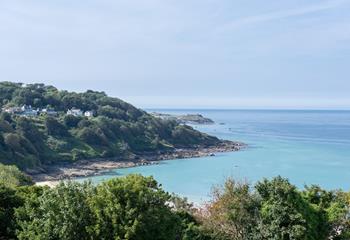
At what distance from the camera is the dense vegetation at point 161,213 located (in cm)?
1559

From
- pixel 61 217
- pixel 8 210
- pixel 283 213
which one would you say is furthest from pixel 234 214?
pixel 8 210

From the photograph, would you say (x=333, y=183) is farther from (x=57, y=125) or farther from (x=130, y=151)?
(x=57, y=125)

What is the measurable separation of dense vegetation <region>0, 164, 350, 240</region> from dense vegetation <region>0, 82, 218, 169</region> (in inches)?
1828

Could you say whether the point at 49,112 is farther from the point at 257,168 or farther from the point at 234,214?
the point at 234,214

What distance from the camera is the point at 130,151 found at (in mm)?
80625

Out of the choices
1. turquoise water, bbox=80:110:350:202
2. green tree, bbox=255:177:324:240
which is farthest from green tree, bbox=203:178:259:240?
turquoise water, bbox=80:110:350:202

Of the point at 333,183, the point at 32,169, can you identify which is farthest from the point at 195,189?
the point at 32,169

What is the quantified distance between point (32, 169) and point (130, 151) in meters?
21.7

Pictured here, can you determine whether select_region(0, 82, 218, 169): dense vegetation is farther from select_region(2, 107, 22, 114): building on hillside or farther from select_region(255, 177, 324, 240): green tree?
select_region(255, 177, 324, 240): green tree

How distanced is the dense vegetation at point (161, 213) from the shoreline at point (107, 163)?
3364 cm

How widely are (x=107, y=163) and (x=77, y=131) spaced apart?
12.1m

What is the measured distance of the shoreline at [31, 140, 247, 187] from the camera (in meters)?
60.2

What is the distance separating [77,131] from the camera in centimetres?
8081

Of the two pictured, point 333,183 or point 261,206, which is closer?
point 261,206
